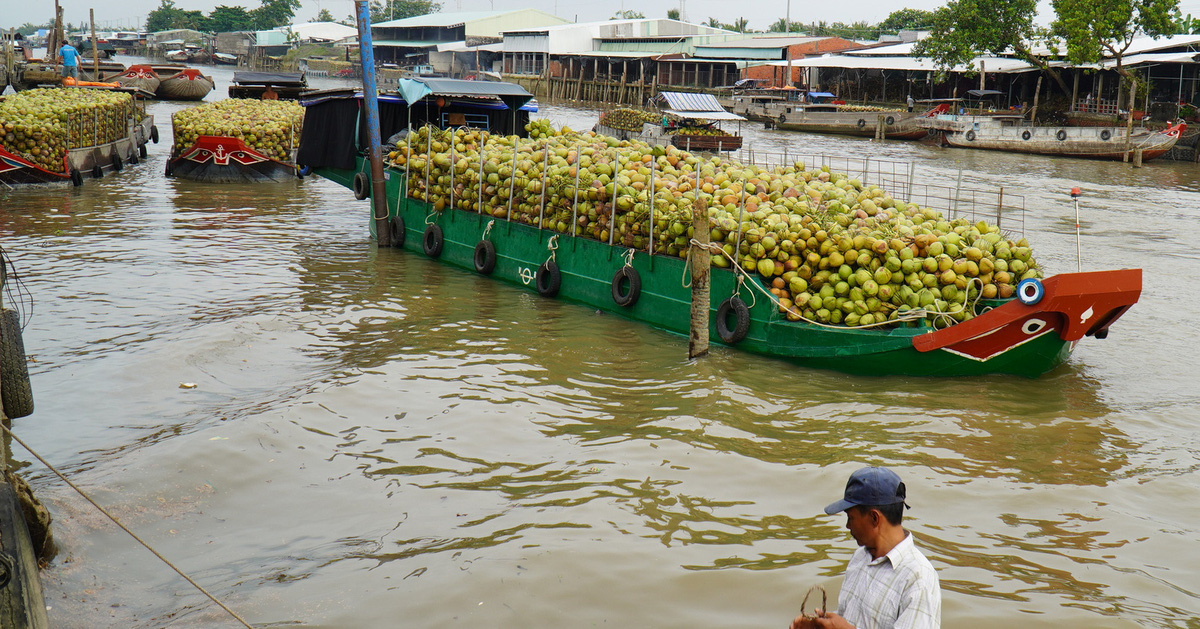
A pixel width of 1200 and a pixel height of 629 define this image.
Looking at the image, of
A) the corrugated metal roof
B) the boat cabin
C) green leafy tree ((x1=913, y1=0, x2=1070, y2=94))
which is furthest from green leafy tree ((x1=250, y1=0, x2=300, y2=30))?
the boat cabin

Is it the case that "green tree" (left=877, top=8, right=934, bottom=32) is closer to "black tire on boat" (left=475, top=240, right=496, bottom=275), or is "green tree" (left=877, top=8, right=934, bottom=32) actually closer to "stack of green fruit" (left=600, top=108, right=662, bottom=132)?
"stack of green fruit" (left=600, top=108, right=662, bottom=132)

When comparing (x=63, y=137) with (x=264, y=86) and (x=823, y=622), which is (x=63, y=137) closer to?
(x=264, y=86)

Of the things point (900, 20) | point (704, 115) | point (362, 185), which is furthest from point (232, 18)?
point (362, 185)

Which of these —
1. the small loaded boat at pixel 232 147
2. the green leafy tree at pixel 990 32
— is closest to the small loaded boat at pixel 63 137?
the small loaded boat at pixel 232 147

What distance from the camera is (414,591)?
5.29 m

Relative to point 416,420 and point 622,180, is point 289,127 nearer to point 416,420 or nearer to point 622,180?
point 622,180

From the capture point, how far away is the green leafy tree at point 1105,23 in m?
32.9

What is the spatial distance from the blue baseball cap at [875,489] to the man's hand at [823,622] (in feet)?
1.16

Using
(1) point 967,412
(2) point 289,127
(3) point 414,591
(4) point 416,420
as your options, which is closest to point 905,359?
(1) point 967,412

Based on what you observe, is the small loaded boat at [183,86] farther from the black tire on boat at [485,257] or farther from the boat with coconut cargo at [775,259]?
the black tire on boat at [485,257]

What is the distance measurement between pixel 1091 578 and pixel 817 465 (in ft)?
6.74

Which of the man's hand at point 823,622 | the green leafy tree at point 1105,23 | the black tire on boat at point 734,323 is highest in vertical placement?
the green leafy tree at point 1105,23

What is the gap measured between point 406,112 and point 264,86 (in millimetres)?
18871

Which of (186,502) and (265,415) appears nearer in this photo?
(186,502)
